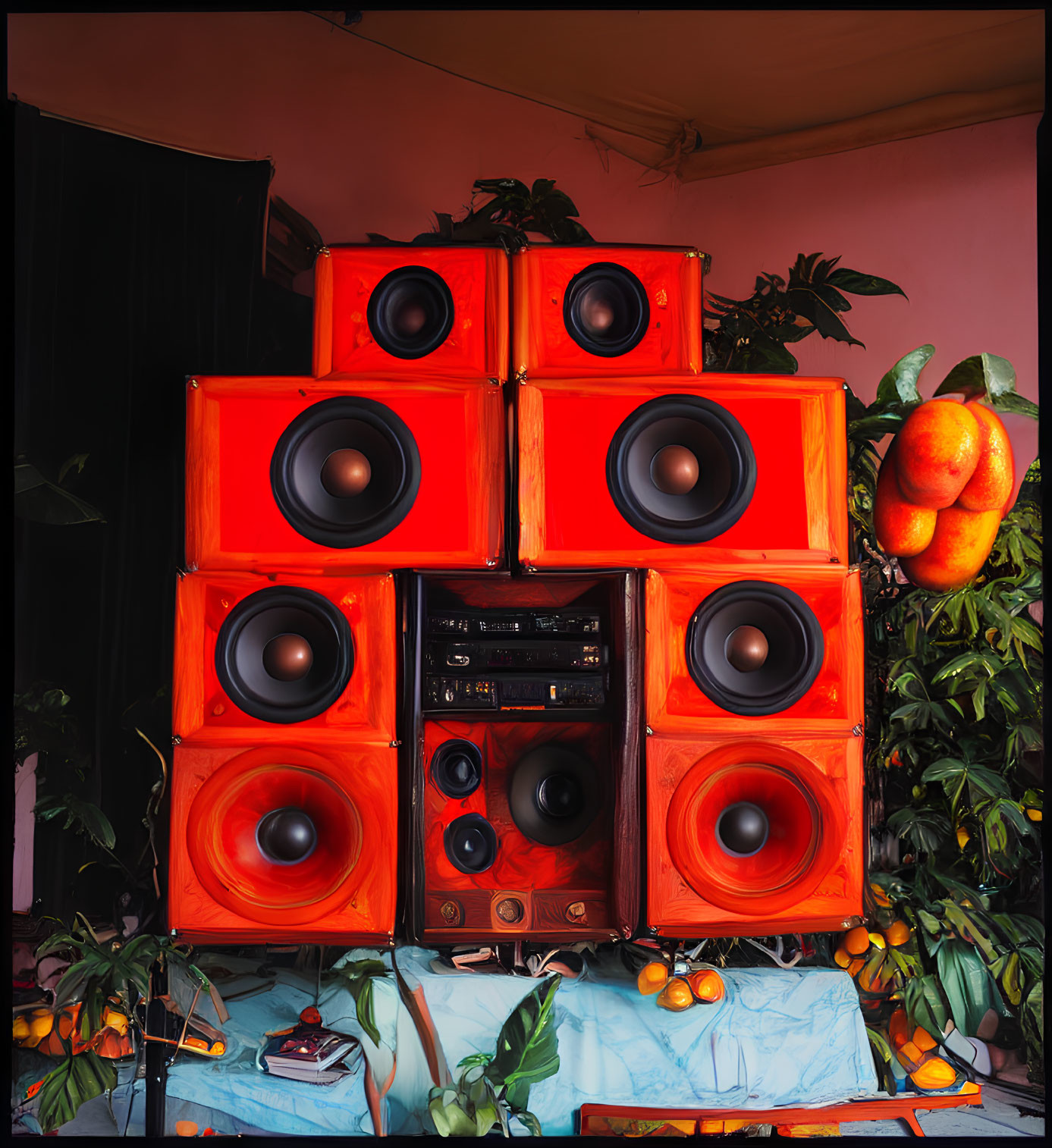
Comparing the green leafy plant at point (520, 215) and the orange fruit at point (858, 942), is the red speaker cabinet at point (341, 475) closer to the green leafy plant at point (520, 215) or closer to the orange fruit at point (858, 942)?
the green leafy plant at point (520, 215)

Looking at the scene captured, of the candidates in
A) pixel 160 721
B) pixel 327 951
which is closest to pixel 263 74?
pixel 160 721

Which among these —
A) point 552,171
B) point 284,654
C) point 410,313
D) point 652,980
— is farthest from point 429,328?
point 652,980

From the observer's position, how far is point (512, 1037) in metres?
1.36

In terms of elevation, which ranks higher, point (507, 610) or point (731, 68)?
point (731, 68)

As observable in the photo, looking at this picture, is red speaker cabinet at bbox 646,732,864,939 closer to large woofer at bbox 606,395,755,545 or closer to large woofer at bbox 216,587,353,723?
large woofer at bbox 606,395,755,545

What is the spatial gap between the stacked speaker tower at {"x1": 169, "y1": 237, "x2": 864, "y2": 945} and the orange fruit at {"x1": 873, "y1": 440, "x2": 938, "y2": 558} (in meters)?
0.14

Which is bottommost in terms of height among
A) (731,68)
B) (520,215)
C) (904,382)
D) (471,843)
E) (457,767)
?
(471,843)

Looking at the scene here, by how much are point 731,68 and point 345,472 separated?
101 cm

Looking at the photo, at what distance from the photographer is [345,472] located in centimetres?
132

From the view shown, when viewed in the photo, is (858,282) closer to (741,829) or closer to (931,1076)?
(741,829)

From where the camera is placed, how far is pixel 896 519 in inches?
55.6

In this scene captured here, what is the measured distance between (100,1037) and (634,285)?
152 cm

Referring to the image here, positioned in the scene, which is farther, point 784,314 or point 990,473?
point 784,314

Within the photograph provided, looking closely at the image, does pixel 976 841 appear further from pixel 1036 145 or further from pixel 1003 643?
pixel 1036 145
